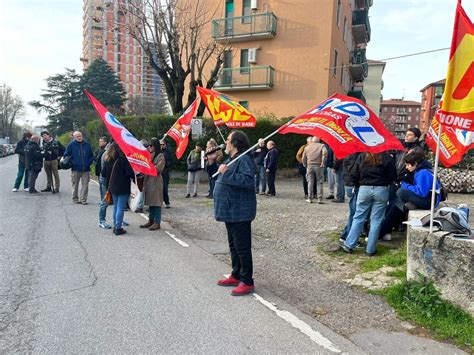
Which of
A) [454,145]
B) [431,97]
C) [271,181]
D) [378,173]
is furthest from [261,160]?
[431,97]

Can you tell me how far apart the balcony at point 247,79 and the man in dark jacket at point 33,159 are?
55.0 feet

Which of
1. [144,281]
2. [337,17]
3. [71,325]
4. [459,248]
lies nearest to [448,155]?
[459,248]

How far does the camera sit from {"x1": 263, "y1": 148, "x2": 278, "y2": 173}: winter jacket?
1289 cm

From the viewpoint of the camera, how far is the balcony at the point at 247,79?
26.3 m

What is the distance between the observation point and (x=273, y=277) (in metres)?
5.45


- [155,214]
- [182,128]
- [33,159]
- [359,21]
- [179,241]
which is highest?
[359,21]

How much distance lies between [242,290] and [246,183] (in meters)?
1.29

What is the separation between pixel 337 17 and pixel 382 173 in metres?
23.3

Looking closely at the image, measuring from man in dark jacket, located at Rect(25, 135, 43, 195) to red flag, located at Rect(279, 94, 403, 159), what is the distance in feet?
31.6

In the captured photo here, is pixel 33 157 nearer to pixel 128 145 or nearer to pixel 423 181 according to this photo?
pixel 128 145

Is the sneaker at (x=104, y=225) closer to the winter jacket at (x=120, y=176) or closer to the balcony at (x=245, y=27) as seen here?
the winter jacket at (x=120, y=176)

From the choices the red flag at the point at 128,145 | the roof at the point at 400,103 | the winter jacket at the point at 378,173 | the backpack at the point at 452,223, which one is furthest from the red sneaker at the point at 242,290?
the roof at the point at 400,103

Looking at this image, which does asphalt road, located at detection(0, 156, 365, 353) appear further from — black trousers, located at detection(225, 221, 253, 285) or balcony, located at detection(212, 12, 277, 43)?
balcony, located at detection(212, 12, 277, 43)

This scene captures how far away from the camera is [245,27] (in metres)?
26.8
